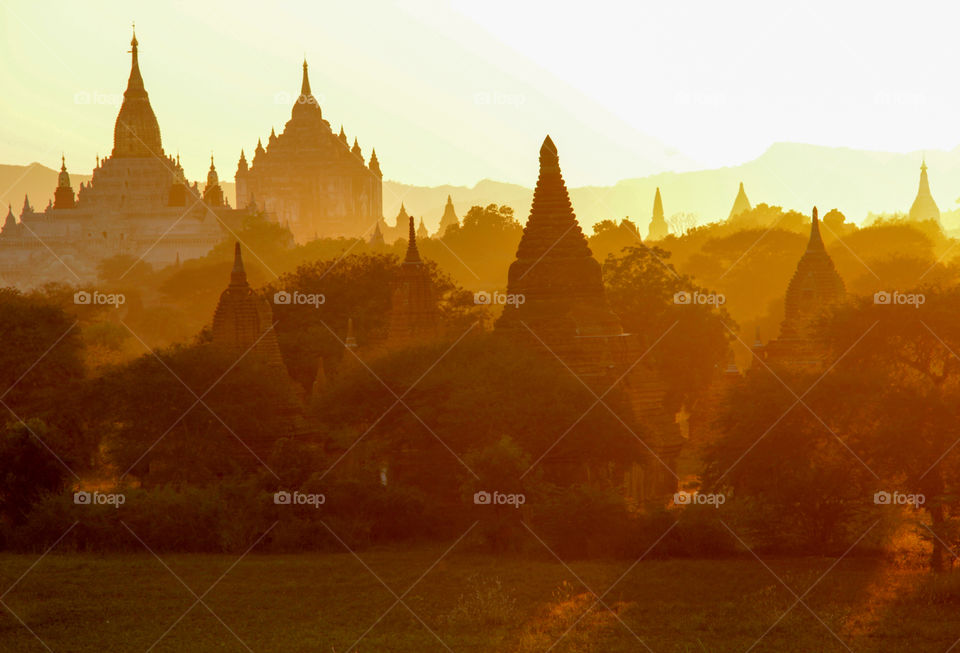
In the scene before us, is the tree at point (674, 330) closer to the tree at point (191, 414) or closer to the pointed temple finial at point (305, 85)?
the tree at point (191, 414)

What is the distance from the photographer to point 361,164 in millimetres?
186375

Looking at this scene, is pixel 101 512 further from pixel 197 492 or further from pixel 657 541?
pixel 657 541

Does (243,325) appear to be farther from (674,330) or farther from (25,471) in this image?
(674,330)

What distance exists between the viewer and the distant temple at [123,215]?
469 feet

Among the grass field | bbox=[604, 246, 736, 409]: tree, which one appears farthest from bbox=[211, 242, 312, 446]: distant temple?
bbox=[604, 246, 736, 409]: tree

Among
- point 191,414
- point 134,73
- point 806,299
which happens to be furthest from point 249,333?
point 134,73

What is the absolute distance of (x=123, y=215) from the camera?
14700cm

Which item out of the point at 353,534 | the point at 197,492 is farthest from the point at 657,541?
the point at 197,492

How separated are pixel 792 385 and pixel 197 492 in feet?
41.6

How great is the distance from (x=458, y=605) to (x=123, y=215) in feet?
413

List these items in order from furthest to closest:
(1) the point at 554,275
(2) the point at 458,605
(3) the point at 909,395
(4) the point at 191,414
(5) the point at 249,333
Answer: (5) the point at 249,333 < (1) the point at 554,275 < (4) the point at 191,414 < (3) the point at 909,395 < (2) the point at 458,605

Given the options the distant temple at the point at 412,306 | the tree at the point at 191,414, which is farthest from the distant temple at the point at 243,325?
the distant temple at the point at 412,306

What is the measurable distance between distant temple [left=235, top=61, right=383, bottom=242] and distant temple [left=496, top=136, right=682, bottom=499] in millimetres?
132530

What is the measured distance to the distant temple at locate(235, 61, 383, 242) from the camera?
175 meters
